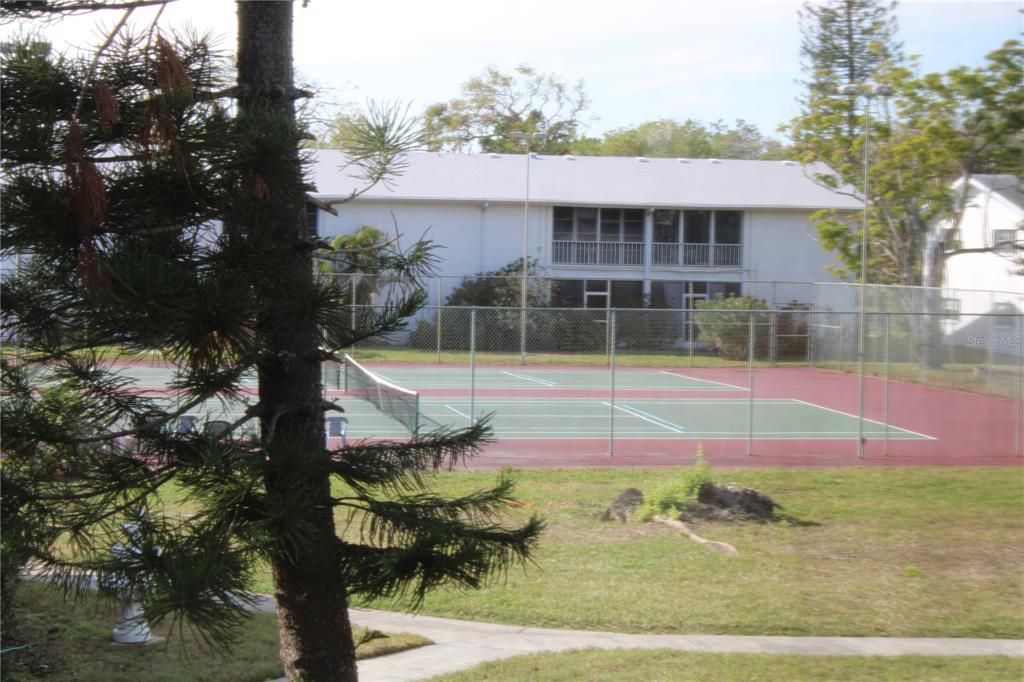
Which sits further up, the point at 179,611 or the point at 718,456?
the point at 179,611

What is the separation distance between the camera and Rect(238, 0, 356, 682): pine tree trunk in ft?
7.85

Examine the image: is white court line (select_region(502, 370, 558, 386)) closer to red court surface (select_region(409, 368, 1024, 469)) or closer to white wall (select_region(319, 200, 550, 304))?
white wall (select_region(319, 200, 550, 304))

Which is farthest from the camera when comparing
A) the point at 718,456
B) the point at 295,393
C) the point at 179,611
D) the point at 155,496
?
the point at 718,456

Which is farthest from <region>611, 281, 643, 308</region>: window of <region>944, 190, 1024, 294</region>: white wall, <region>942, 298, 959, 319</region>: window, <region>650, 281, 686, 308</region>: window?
<region>944, 190, 1024, 294</region>: white wall

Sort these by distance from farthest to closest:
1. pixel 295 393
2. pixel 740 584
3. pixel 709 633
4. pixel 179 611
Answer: pixel 740 584 < pixel 709 633 < pixel 295 393 < pixel 179 611

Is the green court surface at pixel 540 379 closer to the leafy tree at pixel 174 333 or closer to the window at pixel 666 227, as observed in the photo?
the window at pixel 666 227

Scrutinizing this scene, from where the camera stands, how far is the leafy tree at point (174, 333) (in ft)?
6.97

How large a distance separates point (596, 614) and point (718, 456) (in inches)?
306

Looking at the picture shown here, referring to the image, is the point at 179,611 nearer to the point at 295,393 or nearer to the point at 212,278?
the point at 212,278

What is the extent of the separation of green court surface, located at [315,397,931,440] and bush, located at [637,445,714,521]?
13.2 ft

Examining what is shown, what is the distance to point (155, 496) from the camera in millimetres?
2500

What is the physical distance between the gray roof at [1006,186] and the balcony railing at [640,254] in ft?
47.8

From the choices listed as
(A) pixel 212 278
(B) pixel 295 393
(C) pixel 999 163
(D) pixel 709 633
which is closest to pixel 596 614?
(D) pixel 709 633

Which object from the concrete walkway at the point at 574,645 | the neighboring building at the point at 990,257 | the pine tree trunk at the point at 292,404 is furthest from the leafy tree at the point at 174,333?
the neighboring building at the point at 990,257
